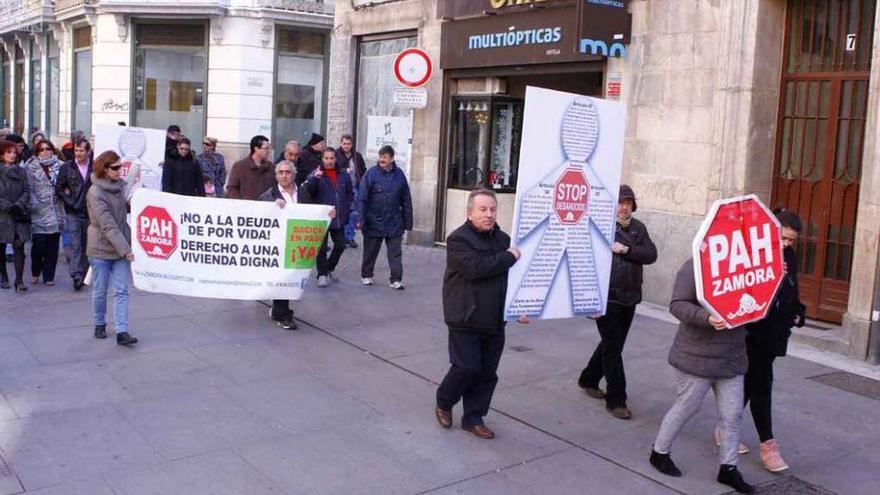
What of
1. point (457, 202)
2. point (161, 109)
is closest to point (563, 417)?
point (457, 202)

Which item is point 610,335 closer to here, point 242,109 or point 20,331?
point 20,331

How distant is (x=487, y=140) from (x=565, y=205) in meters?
8.20

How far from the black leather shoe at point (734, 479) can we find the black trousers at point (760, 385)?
1.45 feet

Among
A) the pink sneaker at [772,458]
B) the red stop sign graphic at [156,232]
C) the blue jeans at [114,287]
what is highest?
the red stop sign graphic at [156,232]

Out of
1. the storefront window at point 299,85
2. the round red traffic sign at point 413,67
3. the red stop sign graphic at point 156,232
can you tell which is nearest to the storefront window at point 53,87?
the storefront window at point 299,85

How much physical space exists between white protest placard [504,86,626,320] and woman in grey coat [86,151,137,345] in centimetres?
385

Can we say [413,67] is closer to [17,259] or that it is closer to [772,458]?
[17,259]

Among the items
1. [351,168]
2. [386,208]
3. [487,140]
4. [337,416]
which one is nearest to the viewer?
[337,416]

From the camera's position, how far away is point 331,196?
11445mm

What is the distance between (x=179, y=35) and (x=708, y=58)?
17482 millimetres

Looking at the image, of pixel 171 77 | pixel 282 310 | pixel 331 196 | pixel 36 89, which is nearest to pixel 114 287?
pixel 282 310

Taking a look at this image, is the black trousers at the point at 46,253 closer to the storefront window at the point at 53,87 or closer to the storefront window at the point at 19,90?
the storefront window at the point at 53,87

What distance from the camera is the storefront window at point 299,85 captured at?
79.6 feet

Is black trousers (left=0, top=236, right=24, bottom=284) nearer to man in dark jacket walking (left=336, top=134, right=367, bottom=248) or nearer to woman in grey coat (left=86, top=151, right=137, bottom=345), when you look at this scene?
woman in grey coat (left=86, top=151, right=137, bottom=345)
